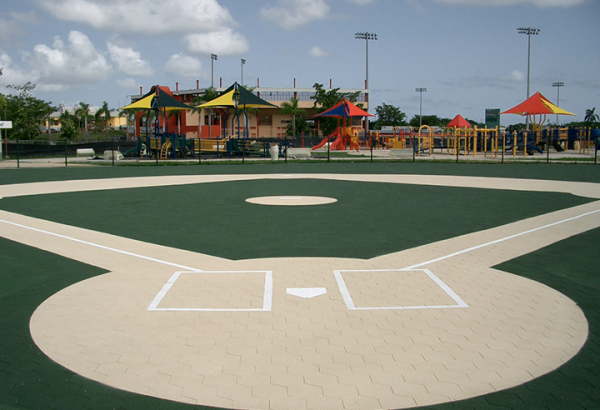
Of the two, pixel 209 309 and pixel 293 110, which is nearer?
pixel 209 309

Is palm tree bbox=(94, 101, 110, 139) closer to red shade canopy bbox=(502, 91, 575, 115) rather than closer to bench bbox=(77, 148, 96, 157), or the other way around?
bench bbox=(77, 148, 96, 157)

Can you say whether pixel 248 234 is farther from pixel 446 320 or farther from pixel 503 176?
pixel 503 176

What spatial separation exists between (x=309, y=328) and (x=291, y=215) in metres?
7.40

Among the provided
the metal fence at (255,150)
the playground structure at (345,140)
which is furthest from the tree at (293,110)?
the metal fence at (255,150)

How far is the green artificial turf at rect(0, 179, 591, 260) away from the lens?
31.6ft

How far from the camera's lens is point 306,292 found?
22.0ft

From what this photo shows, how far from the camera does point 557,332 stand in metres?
5.42

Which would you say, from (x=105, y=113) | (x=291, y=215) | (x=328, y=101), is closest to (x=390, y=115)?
(x=328, y=101)

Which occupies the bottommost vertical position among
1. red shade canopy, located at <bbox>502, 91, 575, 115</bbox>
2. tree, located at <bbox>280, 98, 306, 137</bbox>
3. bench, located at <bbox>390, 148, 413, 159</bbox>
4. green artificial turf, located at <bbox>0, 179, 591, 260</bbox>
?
green artificial turf, located at <bbox>0, 179, 591, 260</bbox>

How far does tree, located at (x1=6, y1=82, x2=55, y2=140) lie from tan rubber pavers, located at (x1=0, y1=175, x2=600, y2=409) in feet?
183

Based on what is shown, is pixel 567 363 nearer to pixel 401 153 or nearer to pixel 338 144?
pixel 401 153

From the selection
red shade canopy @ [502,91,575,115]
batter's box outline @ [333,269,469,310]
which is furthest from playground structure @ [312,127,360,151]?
batter's box outline @ [333,269,469,310]

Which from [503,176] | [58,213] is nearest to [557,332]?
[58,213]

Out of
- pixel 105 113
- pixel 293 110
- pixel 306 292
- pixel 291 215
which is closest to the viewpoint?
pixel 306 292
